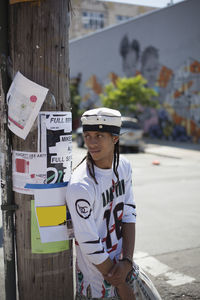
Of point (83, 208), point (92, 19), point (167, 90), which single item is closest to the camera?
point (83, 208)

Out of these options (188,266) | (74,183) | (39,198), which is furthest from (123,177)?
(188,266)

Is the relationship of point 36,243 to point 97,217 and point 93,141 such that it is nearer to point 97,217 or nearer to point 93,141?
point 97,217

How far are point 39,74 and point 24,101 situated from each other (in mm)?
201

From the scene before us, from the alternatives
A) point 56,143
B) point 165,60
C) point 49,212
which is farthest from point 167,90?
point 49,212

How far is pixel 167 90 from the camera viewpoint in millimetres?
24516

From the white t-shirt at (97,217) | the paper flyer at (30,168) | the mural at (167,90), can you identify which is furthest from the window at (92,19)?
the white t-shirt at (97,217)

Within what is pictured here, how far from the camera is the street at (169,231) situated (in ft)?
13.4

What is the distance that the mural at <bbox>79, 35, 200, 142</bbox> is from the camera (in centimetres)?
2250

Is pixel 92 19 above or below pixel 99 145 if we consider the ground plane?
above

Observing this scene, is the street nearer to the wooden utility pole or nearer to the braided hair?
the wooden utility pole

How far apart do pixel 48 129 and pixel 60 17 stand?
740 mm

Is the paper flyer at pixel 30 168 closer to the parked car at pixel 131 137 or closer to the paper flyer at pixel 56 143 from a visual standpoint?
the paper flyer at pixel 56 143

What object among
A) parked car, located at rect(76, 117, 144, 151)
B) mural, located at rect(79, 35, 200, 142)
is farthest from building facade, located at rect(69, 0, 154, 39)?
parked car, located at rect(76, 117, 144, 151)

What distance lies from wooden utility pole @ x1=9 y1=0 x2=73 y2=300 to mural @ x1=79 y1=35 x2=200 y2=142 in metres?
20.7
